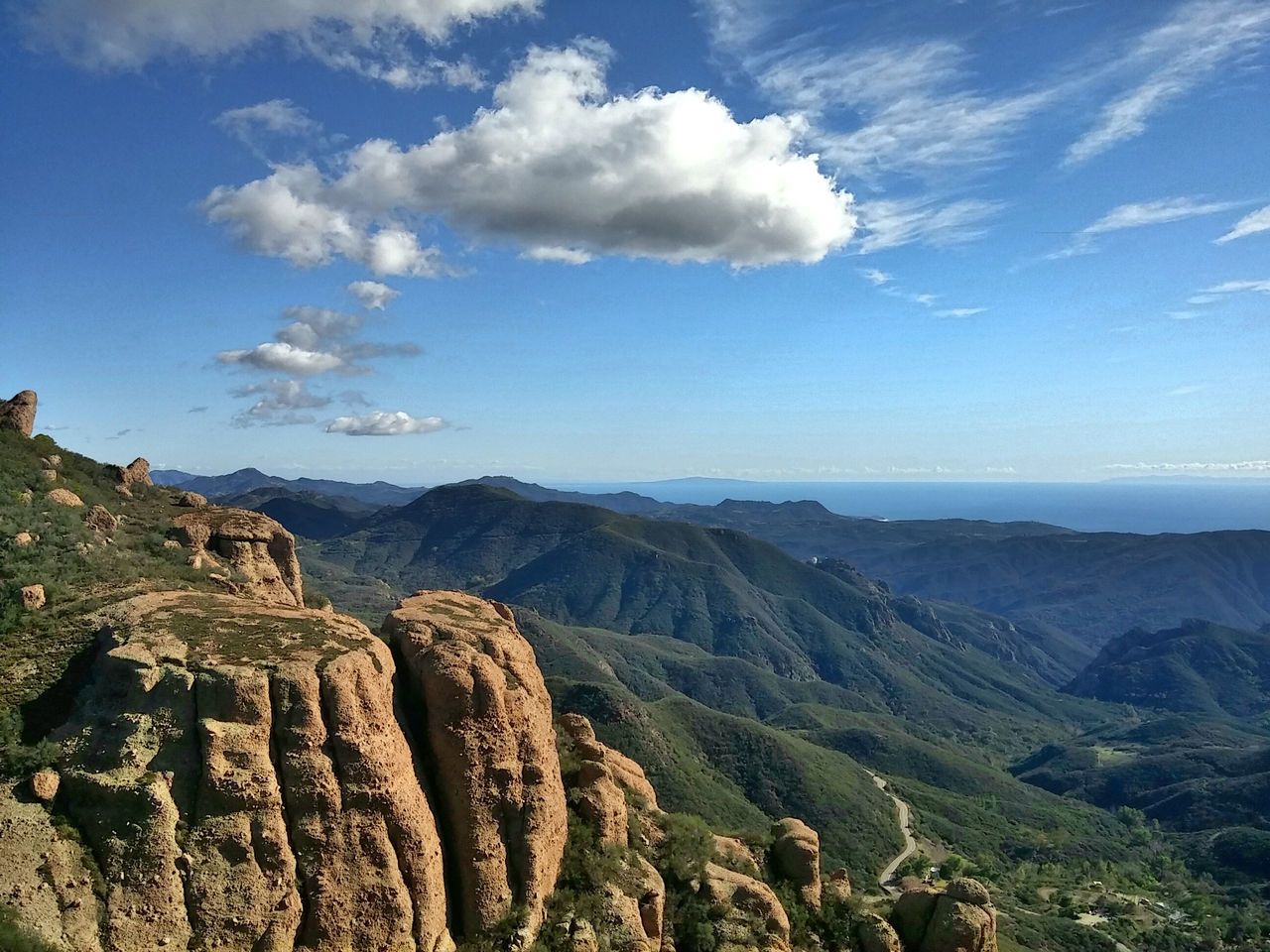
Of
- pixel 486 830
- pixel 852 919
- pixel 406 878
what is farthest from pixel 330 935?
pixel 852 919

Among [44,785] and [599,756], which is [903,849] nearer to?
[599,756]

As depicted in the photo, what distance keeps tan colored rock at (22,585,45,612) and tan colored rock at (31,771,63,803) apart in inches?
458

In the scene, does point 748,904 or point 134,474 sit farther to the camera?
point 134,474

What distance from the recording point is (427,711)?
3234 centimetres

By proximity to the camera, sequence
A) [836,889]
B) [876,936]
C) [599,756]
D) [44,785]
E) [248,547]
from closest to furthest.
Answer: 1. [44,785]
2. [876,936]
3. [599,756]
4. [836,889]
5. [248,547]

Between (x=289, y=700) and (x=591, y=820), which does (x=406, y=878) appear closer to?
(x=289, y=700)

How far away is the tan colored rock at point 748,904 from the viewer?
3684 centimetres

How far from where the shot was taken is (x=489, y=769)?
3181cm

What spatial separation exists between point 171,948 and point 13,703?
449 inches

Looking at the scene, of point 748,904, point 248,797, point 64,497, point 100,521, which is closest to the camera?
point 248,797

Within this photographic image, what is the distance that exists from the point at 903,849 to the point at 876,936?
11812 cm

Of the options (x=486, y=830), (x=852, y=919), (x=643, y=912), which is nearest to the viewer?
(x=486, y=830)

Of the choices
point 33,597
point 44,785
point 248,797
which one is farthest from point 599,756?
point 33,597

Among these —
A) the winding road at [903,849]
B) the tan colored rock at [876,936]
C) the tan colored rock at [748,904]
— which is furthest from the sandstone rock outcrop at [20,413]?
the winding road at [903,849]
